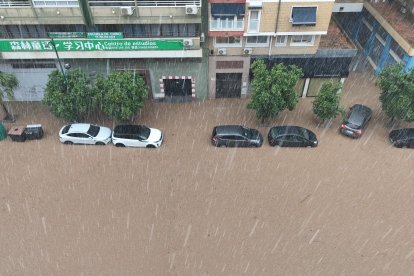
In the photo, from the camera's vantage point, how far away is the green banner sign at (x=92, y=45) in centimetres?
2581

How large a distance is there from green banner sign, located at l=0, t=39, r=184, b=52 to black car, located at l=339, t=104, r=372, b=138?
13.5 meters

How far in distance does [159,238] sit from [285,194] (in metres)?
8.40

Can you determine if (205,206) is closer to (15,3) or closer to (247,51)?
(247,51)

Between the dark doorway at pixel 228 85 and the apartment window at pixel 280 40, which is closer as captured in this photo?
the apartment window at pixel 280 40

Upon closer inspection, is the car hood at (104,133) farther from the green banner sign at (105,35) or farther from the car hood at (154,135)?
the green banner sign at (105,35)

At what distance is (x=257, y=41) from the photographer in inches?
1086

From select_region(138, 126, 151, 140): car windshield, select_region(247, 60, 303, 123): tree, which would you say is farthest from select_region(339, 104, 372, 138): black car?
select_region(138, 126, 151, 140): car windshield

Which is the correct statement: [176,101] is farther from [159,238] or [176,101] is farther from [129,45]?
[159,238]

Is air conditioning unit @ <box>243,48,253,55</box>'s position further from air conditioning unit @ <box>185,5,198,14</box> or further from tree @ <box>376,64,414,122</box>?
tree @ <box>376,64,414,122</box>

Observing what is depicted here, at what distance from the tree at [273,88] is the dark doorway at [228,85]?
3601 millimetres

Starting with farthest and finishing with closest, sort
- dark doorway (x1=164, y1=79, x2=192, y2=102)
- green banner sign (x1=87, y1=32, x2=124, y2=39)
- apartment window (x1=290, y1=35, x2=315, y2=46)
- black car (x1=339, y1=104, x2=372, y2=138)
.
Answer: dark doorway (x1=164, y1=79, x2=192, y2=102), apartment window (x1=290, y1=35, x2=315, y2=46), black car (x1=339, y1=104, x2=372, y2=138), green banner sign (x1=87, y1=32, x2=124, y2=39)

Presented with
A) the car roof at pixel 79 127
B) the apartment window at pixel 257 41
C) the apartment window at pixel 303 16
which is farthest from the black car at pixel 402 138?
the car roof at pixel 79 127

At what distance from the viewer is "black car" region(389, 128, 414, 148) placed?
1017 inches

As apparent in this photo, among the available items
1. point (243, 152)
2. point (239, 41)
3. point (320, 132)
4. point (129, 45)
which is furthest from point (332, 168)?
A: point (129, 45)
